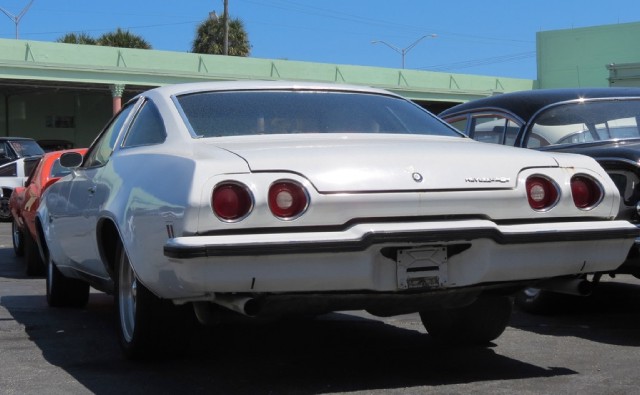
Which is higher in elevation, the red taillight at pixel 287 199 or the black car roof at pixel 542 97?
the black car roof at pixel 542 97

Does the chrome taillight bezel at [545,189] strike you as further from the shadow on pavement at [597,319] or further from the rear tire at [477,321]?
the shadow on pavement at [597,319]

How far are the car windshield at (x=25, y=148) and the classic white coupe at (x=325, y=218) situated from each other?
65.4ft

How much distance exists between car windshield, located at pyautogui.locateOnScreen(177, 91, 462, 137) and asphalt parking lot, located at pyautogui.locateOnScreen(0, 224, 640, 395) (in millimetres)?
1241

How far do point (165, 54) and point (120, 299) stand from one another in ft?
115

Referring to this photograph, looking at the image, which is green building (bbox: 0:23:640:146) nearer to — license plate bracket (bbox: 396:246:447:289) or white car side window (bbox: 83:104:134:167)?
white car side window (bbox: 83:104:134:167)

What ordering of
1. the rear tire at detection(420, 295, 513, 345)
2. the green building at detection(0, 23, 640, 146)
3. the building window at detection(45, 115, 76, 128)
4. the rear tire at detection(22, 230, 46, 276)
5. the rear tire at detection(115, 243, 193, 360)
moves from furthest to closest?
the building window at detection(45, 115, 76, 128)
the green building at detection(0, 23, 640, 146)
the rear tire at detection(22, 230, 46, 276)
the rear tire at detection(420, 295, 513, 345)
the rear tire at detection(115, 243, 193, 360)

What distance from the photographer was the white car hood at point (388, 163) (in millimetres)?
4340

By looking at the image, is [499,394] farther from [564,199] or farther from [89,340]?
[89,340]

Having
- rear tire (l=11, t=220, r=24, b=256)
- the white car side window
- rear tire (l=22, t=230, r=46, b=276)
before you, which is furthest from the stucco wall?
the white car side window

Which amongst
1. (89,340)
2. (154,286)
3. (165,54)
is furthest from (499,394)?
(165,54)

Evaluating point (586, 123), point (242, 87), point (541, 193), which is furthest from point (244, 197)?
point (586, 123)

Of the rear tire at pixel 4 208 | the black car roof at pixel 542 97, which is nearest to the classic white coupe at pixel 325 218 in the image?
the black car roof at pixel 542 97

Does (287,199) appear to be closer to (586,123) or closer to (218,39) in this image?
(586,123)

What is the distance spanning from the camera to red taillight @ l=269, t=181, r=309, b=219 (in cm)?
427
